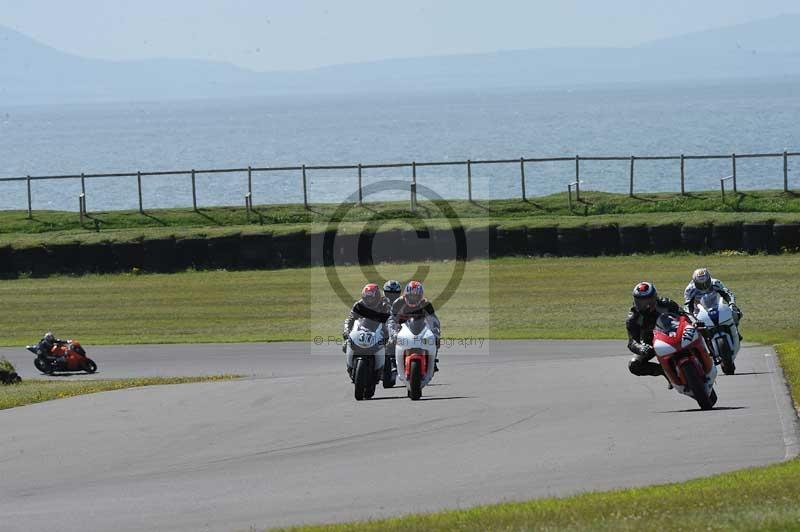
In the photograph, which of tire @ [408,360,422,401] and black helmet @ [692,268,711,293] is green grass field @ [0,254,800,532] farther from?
tire @ [408,360,422,401]

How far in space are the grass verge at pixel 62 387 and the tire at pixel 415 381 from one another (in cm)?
533

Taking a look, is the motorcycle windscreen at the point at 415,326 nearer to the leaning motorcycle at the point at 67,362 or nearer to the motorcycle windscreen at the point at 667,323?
the motorcycle windscreen at the point at 667,323

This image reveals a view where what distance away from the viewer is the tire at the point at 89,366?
25000mm

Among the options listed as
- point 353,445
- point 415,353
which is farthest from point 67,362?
point 353,445

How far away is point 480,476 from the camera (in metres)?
11.6

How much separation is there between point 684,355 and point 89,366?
44.4 feet

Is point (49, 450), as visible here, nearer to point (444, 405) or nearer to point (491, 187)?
point (444, 405)

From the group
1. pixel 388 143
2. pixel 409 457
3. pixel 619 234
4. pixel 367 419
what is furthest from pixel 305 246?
pixel 388 143

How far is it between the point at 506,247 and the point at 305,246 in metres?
5.66

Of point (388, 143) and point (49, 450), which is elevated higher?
point (388, 143)

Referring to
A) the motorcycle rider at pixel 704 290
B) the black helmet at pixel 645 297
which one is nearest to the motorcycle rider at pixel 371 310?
the black helmet at pixel 645 297

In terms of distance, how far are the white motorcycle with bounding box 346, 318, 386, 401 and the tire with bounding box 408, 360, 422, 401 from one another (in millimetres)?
552

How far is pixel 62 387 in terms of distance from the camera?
2105cm

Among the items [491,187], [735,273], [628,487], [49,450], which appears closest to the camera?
[628,487]
